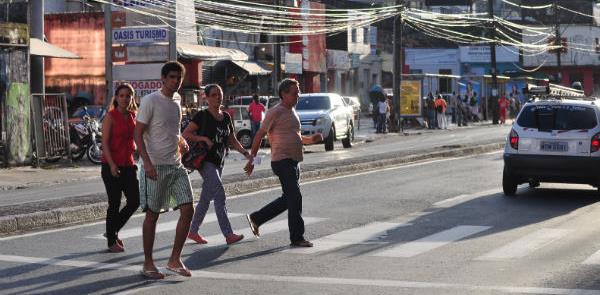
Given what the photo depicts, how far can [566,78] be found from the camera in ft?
298

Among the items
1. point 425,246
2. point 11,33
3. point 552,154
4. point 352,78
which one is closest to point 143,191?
point 425,246

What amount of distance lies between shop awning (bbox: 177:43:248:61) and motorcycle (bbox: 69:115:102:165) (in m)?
10.1

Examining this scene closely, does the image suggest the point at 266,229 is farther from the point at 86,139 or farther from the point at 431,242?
the point at 86,139

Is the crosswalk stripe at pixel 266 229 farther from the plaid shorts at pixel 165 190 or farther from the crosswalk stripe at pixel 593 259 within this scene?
the crosswalk stripe at pixel 593 259

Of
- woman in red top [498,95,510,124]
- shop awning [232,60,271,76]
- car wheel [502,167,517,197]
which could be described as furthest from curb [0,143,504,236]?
woman in red top [498,95,510,124]

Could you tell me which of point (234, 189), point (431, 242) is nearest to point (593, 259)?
point (431, 242)

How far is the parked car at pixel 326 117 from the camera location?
3191 centimetres

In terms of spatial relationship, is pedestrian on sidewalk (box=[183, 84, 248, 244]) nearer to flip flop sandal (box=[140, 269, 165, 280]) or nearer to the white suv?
flip flop sandal (box=[140, 269, 165, 280])

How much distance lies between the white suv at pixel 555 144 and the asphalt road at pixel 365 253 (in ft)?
1.26

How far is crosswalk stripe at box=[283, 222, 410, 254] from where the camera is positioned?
11.0 meters

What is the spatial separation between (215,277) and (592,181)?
354 inches

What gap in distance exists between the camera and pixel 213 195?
11.4 meters

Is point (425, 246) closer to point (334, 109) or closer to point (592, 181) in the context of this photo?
point (592, 181)

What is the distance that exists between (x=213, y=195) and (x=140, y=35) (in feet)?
56.1
